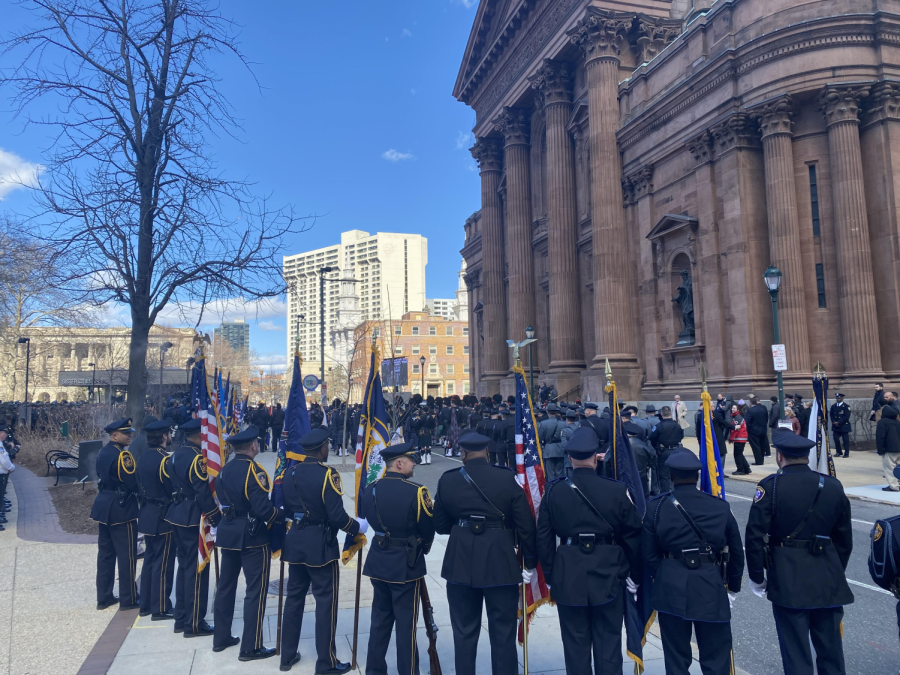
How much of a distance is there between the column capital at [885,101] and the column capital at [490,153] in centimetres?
2549

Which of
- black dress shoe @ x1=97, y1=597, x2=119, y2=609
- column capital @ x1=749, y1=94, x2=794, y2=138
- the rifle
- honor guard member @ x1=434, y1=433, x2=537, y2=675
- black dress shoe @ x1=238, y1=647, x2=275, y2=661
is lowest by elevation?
black dress shoe @ x1=97, y1=597, x2=119, y2=609

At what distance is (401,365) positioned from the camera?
3047cm

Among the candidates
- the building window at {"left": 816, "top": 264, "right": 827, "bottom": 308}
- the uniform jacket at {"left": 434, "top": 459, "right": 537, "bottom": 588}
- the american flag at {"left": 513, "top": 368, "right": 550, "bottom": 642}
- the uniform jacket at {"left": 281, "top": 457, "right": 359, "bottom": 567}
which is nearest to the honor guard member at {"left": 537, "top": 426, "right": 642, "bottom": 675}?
the uniform jacket at {"left": 434, "top": 459, "right": 537, "bottom": 588}

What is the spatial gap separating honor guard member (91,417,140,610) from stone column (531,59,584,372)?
2678 cm

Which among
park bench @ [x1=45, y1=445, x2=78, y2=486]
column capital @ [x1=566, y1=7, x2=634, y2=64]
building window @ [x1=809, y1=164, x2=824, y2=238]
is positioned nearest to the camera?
park bench @ [x1=45, y1=445, x2=78, y2=486]

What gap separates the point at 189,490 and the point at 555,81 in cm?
3223

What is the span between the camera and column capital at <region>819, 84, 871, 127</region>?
69.1 ft

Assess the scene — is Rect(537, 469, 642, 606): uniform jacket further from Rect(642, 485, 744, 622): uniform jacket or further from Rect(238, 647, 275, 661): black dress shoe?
Rect(238, 647, 275, 661): black dress shoe

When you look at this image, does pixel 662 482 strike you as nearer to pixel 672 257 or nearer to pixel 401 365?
pixel 672 257

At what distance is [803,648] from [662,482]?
25.4 ft

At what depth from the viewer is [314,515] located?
602cm

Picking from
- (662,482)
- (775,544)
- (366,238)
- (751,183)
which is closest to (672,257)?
(751,183)

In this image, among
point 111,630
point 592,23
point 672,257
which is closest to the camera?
point 111,630

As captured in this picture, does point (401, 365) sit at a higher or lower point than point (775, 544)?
higher
